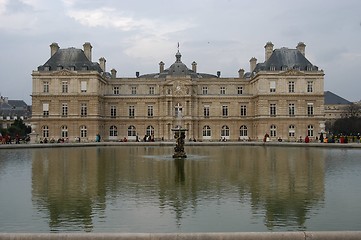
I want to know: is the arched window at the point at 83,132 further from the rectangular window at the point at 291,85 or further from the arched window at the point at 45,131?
the rectangular window at the point at 291,85

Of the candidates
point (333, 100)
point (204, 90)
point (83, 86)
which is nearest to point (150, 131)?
point (204, 90)

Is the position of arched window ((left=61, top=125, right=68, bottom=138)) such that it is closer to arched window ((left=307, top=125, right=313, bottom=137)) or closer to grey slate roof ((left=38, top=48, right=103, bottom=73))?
grey slate roof ((left=38, top=48, right=103, bottom=73))

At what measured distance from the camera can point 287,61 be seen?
63.4 m

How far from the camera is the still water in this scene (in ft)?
37.0

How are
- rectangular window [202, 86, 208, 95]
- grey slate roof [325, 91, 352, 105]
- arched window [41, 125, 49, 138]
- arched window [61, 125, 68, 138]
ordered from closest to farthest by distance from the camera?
arched window [41, 125, 49, 138] → arched window [61, 125, 68, 138] → rectangular window [202, 86, 208, 95] → grey slate roof [325, 91, 352, 105]

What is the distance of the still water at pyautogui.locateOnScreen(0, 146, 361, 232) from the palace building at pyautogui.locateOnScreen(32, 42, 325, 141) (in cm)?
3944

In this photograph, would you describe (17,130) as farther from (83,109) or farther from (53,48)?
(83,109)

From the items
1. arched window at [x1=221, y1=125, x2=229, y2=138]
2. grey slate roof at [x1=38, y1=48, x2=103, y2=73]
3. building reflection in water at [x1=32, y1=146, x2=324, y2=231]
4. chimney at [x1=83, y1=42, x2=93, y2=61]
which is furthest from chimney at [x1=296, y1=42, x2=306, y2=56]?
building reflection in water at [x1=32, y1=146, x2=324, y2=231]

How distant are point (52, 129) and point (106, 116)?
291 inches

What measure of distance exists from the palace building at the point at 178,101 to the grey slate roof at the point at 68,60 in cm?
12

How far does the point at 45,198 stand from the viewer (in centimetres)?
1469

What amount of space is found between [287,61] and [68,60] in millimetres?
27767

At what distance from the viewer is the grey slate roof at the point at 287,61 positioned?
6284cm

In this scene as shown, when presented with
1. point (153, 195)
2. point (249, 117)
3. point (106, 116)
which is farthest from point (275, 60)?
point (153, 195)
